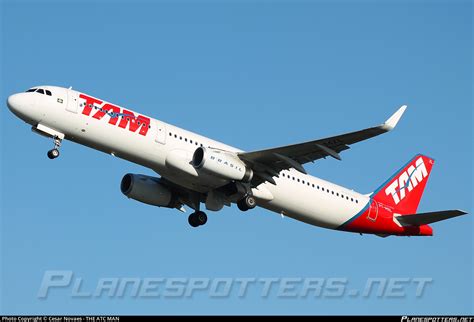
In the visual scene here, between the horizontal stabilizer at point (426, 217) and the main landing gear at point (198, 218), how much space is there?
10.5 metres

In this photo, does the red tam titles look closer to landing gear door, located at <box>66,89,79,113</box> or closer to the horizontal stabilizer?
landing gear door, located at <box>66,89,79,113</box>

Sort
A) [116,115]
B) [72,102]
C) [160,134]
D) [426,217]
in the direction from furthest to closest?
1. [426,217]
2. [160,134]
3. [116,115]
4. [72,102]

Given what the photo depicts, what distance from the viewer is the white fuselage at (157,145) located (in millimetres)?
40000

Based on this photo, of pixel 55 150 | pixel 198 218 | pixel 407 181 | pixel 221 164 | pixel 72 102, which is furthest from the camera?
pixel 407 181

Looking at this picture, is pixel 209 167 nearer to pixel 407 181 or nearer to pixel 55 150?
pixel 55 150

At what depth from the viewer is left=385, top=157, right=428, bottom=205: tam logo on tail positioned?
4956 cm

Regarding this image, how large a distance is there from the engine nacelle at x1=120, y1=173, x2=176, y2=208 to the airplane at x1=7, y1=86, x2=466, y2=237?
51 mm

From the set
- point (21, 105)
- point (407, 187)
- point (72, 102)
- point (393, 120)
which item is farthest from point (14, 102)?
point (407, 187)

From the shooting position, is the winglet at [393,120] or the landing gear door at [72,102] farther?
the landing gear door at [72,102]

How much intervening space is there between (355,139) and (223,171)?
636 cm

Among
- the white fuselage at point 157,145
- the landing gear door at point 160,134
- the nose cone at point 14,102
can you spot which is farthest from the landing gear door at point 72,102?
the landing gear door at point 160,134

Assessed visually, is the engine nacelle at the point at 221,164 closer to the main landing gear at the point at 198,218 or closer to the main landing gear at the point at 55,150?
the main landing gear at the point at 198,218

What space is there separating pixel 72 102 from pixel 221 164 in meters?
7.40

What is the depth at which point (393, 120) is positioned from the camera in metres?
37.4
